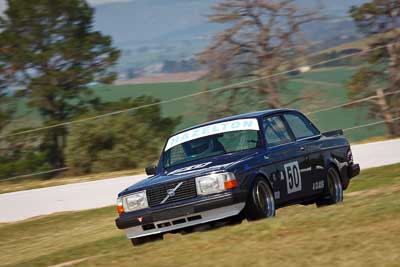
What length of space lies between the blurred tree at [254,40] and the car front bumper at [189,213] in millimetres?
17070

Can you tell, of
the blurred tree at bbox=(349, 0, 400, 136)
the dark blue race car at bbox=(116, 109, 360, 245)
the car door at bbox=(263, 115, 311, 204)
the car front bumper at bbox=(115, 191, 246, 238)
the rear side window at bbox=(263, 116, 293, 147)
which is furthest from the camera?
the blurred tree at bbox=(349, 0, 400, 136)

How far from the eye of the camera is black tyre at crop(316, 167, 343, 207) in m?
14.3

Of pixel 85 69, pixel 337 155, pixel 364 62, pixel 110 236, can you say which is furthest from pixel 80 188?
pixel 85 69

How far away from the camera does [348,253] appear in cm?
939

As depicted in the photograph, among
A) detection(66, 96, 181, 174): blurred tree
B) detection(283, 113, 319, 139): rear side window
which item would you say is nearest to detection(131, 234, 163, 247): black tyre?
detection(283, 113, 319, 139): rear side window

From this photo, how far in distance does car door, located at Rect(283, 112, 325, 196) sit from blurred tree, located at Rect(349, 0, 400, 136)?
34.5 ft

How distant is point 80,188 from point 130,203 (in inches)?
348

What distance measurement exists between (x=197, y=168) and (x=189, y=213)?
66cm

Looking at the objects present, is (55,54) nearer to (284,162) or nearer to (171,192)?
(284,162)

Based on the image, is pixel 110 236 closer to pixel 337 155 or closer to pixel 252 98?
pixel 337 155

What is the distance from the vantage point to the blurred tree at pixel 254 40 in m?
30.2

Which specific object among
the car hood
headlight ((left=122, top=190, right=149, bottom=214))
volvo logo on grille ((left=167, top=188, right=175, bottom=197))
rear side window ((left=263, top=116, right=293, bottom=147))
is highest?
rear side window ((left=263, top=116, right=293, bottom=147))

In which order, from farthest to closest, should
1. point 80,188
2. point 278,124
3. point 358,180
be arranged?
point 80,188 < point 358,180 < point 278,124

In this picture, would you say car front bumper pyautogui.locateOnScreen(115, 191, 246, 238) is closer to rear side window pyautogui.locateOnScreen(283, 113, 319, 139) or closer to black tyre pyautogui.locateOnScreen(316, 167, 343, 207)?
rear side window pyautogui.locateOnScreen(283, 113, 319, 139)
